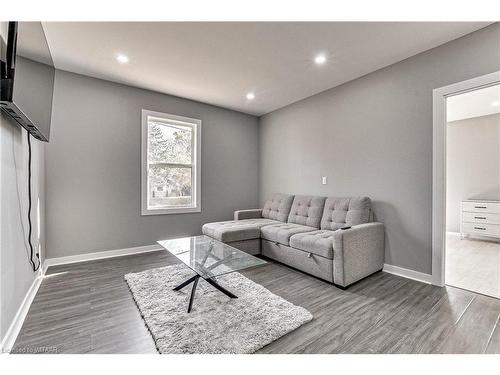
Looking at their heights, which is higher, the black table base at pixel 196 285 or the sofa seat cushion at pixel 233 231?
the sofa seat cushion at pixel 233 231

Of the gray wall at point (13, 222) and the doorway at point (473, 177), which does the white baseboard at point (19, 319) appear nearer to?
the gray wall at point (13, 222)

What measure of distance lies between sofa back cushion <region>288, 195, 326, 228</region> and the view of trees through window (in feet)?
6.04

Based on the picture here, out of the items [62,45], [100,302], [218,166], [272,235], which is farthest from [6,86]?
[218,166]

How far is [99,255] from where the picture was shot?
10.7 feet

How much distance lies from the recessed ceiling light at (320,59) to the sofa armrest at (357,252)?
6.52ft

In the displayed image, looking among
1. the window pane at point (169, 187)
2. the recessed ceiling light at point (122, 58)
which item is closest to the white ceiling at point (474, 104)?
the window pane at point (169, 187)

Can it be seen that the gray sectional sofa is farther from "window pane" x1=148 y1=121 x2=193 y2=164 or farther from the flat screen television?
the flat screen television

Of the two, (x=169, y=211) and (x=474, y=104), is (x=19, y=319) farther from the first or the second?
(x=474, y=104)

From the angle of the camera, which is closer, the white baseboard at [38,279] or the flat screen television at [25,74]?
the flat screen television at [25,74]

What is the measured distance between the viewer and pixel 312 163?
3850mm

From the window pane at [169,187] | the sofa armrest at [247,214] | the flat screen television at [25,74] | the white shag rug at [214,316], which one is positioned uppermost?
the flat screen television at [25,74]

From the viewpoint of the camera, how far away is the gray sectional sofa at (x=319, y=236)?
7.98 feet

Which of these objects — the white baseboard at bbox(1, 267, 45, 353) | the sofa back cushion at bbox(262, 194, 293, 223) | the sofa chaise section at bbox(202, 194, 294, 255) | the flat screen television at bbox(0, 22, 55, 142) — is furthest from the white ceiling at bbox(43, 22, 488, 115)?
the white baseboard at bbox(1, 267, 45, 353)
